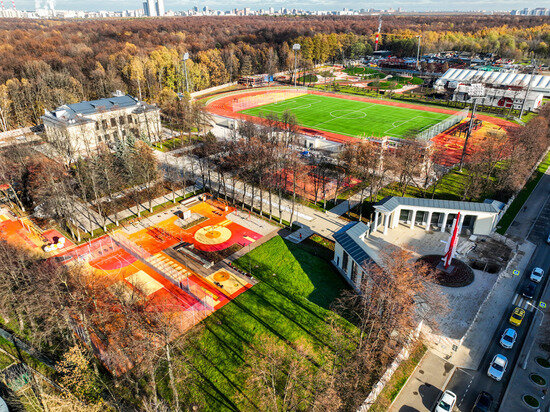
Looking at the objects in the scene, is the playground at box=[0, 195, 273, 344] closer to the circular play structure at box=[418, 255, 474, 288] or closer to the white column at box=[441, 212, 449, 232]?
the circular play structure at box=[418, 255, 474, 288]

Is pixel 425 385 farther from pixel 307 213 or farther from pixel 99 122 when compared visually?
pixel 99 122

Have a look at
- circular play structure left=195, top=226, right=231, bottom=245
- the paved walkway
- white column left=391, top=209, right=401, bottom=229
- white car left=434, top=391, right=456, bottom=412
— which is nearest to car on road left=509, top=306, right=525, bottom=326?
white car left=434, top=391, right=456, bottom=412

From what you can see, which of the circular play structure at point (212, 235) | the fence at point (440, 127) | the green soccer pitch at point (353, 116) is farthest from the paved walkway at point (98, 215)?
the fence at point (440, 127)

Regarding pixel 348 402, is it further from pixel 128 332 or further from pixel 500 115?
pixel 500 115

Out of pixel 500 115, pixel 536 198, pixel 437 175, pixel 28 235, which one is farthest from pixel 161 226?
pixel 500 115

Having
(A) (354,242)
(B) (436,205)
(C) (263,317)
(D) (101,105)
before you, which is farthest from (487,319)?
(D) (101,105)
